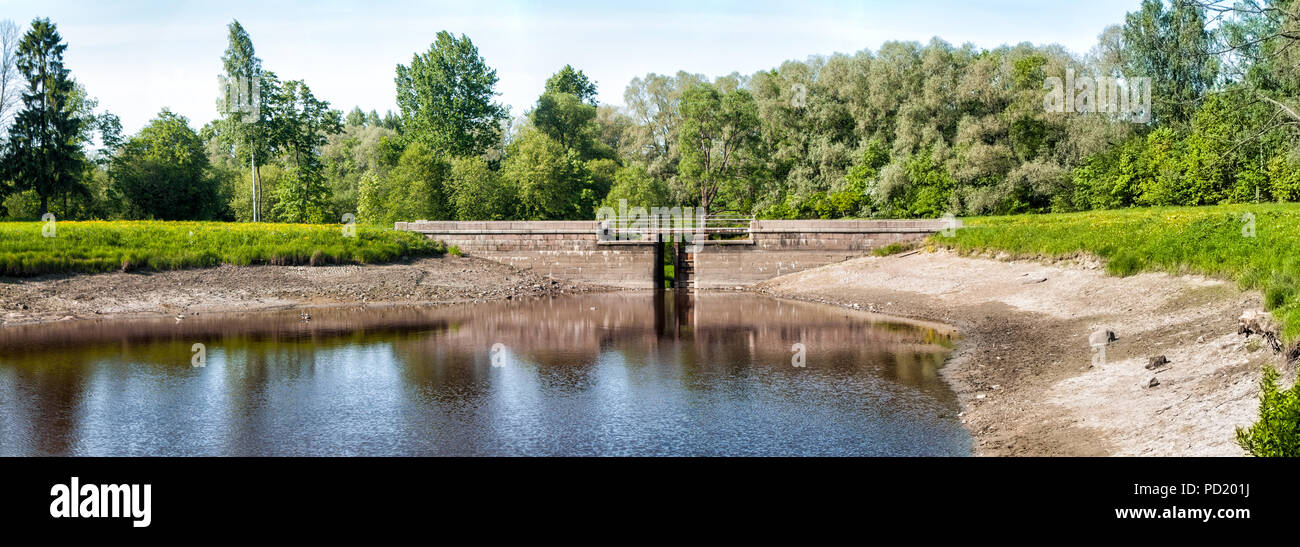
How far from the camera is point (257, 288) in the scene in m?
41.8

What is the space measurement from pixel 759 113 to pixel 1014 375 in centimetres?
5750

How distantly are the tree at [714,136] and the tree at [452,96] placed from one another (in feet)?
55.4

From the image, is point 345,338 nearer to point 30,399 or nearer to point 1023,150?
point 30,399

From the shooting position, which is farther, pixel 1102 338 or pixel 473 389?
pixel 1102 338

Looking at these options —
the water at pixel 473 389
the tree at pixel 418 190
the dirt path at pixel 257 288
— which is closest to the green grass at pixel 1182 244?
the water at pixel 473 389

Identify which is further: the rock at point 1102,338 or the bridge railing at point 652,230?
the bridge railing at point 652,230

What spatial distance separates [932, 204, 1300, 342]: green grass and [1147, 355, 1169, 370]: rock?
6.82 ft

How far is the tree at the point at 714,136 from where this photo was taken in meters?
74.1

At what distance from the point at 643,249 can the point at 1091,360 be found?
117 feet

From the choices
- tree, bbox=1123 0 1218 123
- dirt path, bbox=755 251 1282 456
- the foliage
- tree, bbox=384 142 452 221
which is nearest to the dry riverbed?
dirt path, bbox=755 251 1282 456

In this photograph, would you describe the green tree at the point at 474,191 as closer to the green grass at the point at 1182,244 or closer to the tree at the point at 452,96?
the tree at the point at 452,96

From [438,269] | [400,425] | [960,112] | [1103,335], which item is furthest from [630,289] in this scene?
[400,425]

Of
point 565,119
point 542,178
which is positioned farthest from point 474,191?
point 565,119

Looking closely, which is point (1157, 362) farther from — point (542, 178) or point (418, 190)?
point (542, 178)
